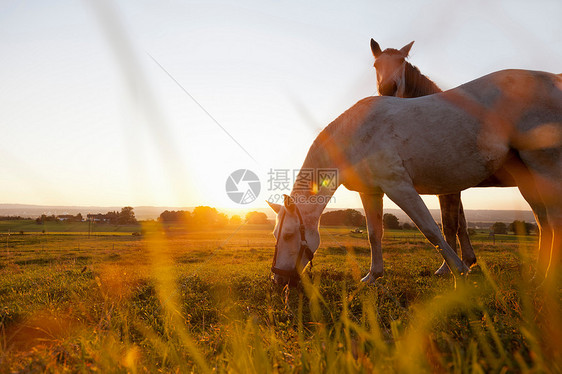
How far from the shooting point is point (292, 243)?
15.8ft

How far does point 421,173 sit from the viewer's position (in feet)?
14.7

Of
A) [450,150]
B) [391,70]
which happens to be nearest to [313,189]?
[450,150]

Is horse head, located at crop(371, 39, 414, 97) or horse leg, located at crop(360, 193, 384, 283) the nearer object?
horse leg, located at crop(360, 193, 384, 283)

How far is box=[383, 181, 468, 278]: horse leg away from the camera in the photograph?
4.11 m

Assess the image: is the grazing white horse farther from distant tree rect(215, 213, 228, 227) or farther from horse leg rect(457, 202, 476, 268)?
distant tree rect(215, 213, 228, 227)

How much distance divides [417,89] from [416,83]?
14cm

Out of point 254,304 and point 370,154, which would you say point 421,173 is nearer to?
point 370,154

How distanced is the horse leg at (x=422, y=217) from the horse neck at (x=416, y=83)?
3126 millimetres

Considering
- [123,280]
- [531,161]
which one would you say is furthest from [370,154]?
[123,280]

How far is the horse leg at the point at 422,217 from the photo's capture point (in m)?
4.11

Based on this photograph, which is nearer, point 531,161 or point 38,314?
point 38,314

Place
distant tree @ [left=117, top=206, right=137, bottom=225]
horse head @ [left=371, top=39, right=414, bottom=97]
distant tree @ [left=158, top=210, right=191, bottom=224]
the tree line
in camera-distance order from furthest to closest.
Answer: distant tree @ [left=158, top=210, right=191, bottom=224], distant tree @ [left=117, top=206, right=137, bottom=225], the tree line, horse head @ [left=371, top=39, right=414, bottom=97]

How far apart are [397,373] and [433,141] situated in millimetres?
3553

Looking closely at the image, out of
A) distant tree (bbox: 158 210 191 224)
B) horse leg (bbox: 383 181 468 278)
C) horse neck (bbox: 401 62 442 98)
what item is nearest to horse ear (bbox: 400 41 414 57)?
horse neck (bbox: 401 62 442 98)
